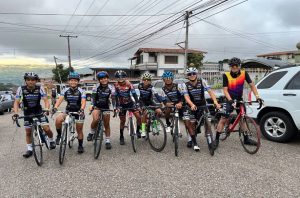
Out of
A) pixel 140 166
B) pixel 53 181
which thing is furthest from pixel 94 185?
pixel 140 166

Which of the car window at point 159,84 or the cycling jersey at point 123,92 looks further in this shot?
the car window at point 159,84

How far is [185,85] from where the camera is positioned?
19.4ft

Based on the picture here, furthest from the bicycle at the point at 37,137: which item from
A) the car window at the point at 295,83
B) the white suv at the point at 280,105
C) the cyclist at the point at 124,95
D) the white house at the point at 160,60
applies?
the white house at the point at 160,60

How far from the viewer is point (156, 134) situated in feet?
20.2

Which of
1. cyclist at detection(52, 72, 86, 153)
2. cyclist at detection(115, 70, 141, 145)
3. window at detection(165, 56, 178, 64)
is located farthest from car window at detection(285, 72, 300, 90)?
window at detection(165, 56, 178, 64)

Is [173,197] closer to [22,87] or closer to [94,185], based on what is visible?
[94,185]

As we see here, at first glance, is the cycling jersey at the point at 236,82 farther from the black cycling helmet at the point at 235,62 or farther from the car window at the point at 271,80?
the car window at the point at 271,80

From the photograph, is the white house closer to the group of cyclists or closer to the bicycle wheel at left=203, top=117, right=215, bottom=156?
the group of cyclists

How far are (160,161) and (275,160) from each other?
7.30 feet

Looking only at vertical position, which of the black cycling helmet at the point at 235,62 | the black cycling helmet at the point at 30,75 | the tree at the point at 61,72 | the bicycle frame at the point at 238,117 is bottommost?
the bicycle frame at the point at 238,117

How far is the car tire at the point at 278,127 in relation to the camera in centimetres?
613

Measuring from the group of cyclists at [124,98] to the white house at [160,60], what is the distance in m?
38.0

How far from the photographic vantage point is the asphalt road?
3.91m

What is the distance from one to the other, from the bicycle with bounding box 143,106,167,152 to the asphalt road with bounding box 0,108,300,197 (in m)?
0.21
